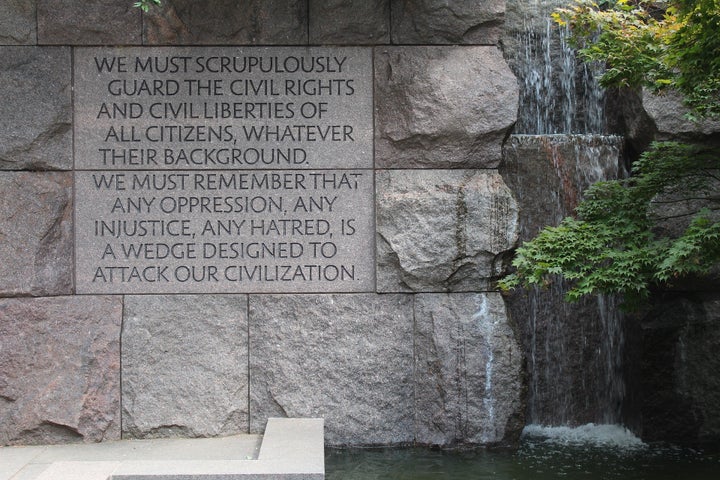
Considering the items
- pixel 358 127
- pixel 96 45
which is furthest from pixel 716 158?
pixel 96 45

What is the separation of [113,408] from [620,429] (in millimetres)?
4360

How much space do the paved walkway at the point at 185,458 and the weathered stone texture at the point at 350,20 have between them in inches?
123

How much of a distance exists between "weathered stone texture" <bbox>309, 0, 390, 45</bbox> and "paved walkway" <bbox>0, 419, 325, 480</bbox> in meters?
3.13

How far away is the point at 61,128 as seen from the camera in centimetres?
661

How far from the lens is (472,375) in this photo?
21.6 feet

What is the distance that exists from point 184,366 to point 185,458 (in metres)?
0.89

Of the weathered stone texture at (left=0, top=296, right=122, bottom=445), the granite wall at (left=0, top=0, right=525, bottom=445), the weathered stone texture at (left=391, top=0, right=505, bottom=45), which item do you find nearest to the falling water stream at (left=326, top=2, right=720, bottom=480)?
the granite wall at (left=0, top=0, right=525, bottom=445)

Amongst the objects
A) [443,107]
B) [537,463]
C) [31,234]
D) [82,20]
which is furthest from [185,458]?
[82,20]

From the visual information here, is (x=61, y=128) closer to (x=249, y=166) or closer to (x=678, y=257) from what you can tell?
(x=249, y=166)

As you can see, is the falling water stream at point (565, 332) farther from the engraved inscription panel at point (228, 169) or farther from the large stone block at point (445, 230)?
the engraved inscription panel at point (228, 169)

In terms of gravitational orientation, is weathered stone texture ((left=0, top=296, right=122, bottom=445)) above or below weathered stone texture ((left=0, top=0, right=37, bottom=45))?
below

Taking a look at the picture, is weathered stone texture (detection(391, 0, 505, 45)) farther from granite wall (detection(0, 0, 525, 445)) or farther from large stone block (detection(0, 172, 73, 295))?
large stone block (detection(0, 172, 73, 295))

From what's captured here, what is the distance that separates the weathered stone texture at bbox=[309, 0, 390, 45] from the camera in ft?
22.0

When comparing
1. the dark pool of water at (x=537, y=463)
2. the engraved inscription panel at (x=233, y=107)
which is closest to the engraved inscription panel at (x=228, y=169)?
the engraved inscription panel at (x=233, y=107)
